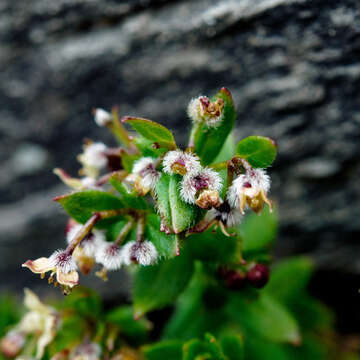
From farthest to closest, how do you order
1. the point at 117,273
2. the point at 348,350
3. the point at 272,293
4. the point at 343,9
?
the point at 117,273
the point at 348,350
the point at 272,293
the point at 343,9

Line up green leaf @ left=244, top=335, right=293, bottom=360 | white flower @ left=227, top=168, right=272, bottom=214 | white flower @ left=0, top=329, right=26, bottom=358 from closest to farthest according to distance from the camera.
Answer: white flower @ left=227, top=168, right=272, bottom=214 < white flower @ left=0, top=329, right=26, bottom=358 < green leaf @ left=244, top=335, right=293, bottom=360

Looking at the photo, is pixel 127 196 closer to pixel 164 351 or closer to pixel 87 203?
pixel 87 203

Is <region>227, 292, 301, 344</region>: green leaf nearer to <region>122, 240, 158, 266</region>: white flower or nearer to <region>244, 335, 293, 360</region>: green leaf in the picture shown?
<region>244, 335, 293, 360</region>: green leaf

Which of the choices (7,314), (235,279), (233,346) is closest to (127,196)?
(235,279)

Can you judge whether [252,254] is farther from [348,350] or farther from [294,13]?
[348,350]

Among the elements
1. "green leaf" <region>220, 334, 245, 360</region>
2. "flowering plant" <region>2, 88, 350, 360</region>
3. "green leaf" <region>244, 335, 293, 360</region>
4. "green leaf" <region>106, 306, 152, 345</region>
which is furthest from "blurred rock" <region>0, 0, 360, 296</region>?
"green leaf" <region>220, 334, 245, 360</region>

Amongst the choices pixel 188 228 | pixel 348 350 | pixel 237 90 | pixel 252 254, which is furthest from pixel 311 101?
pixel 348 350
